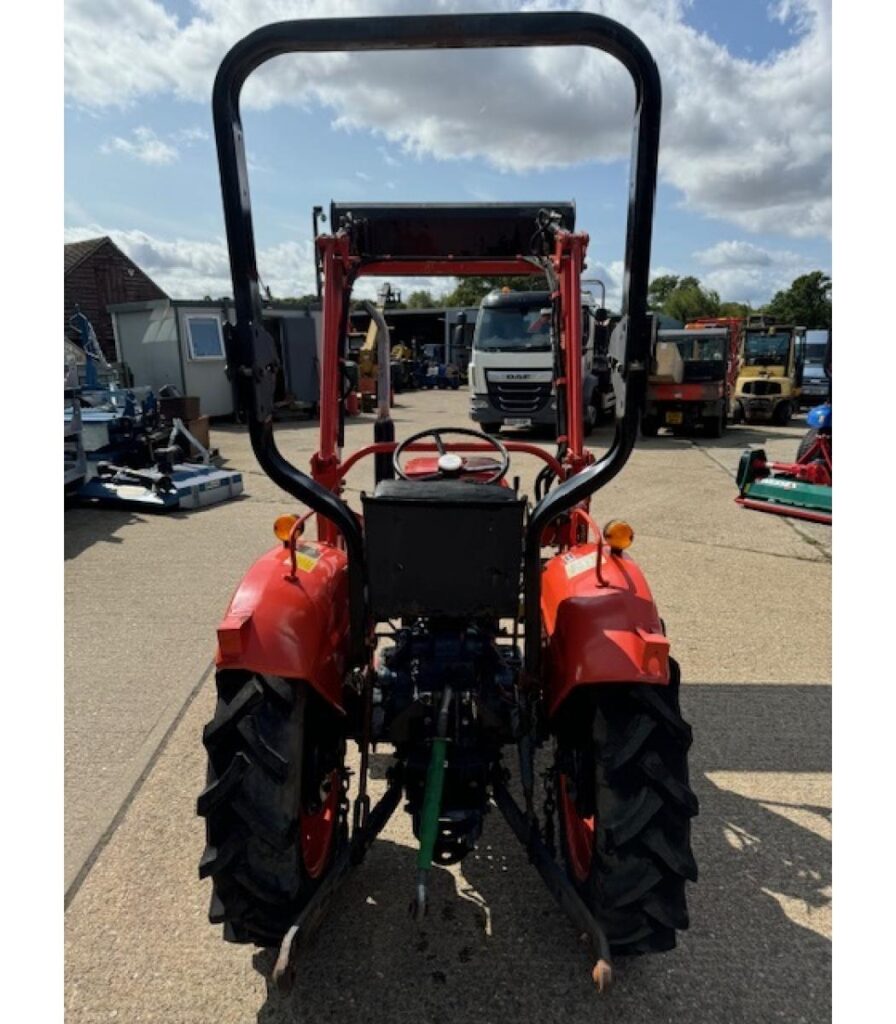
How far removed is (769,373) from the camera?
16.3 metres

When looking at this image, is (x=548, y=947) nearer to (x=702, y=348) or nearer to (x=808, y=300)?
(x=702, y=348)

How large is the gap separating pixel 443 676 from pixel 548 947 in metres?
0.83

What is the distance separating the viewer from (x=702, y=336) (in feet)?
45.1

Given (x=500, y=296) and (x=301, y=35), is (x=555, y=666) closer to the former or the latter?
(x=301, y=35)

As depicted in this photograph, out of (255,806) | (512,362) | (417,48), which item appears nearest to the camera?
(417,48)

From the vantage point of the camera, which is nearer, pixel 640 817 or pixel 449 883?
pixel 640 817

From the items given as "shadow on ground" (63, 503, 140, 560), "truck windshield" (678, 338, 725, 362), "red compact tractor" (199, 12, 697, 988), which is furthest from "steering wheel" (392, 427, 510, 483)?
"truck windshield" (678, 338, 725, 362)

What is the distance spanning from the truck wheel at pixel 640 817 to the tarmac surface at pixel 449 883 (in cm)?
27

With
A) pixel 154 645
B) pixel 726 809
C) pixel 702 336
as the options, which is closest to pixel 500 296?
pixel 702 336

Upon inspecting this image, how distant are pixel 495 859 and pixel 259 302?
1.90m

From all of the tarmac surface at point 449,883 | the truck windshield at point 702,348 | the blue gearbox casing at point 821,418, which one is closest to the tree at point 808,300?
the truck windshield at point 702,348

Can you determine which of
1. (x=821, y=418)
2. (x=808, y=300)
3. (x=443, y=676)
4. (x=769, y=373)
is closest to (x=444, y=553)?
(x=443, y=676)

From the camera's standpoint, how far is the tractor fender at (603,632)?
1.83 metres

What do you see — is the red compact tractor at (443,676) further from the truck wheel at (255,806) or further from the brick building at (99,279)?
the brick building at (99,279)
